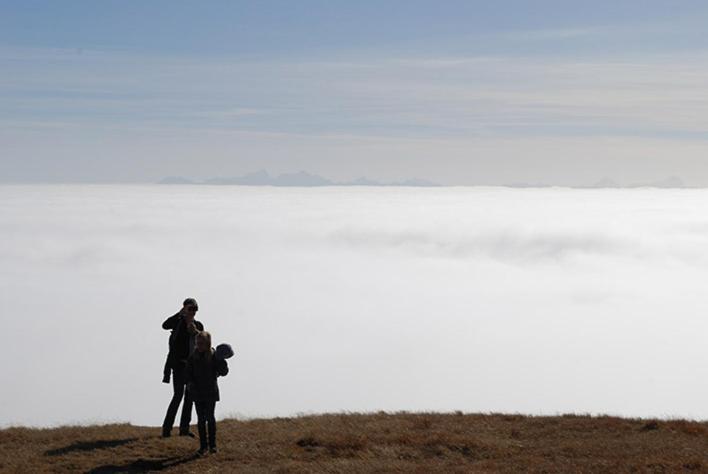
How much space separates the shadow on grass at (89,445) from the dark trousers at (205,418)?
2.03 metres

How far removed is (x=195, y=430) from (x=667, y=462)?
1043cm

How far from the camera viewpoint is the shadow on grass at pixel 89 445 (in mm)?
16716

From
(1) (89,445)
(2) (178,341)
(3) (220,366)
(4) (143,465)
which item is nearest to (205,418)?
(3) (220,366)

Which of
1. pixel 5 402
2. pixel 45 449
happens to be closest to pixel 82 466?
pixel 45 449

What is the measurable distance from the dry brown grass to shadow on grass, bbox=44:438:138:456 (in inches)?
0.9

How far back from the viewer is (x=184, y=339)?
17156 mm

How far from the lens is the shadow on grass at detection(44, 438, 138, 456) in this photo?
16.7 metres

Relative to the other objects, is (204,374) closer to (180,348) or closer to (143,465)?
(180,348)

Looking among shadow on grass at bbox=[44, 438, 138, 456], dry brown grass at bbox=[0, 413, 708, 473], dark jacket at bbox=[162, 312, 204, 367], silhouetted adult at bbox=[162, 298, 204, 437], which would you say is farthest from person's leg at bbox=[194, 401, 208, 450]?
shadow on grass at bbox=[44, 438, 138, 456]

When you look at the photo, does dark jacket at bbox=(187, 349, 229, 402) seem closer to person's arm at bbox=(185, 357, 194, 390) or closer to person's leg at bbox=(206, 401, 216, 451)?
person's arm at bbox=(185, 357, 194, 390)

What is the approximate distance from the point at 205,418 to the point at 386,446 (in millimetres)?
3794

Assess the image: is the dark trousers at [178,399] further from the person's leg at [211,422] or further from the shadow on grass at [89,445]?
the person's leg at [211,422]

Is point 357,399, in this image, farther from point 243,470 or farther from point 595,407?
point 243,470

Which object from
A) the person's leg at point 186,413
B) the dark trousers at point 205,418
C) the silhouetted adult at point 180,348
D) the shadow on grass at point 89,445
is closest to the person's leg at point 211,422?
the dark trousers at point 205,418
